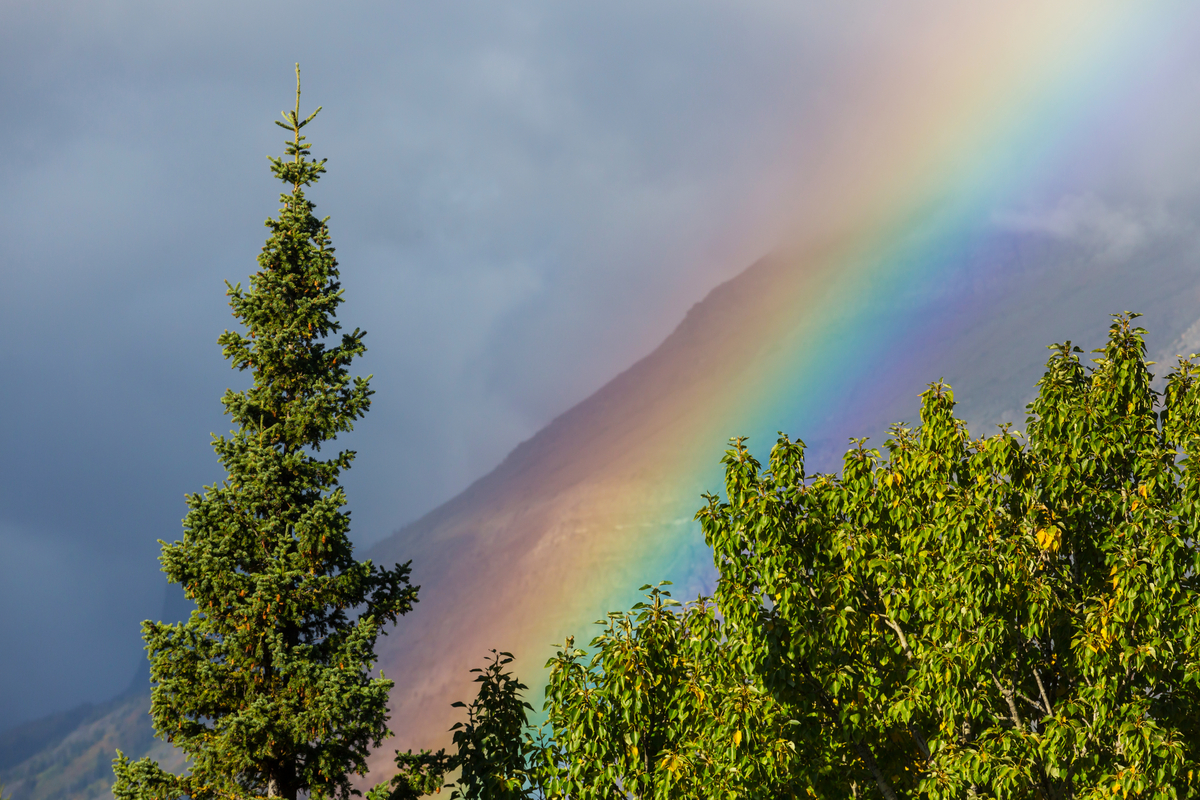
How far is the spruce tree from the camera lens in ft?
43.5

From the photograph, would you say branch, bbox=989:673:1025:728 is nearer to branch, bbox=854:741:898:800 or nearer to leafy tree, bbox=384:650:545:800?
branch, bbox=854:741:898:800

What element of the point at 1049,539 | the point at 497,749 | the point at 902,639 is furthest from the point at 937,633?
the point at 497,749

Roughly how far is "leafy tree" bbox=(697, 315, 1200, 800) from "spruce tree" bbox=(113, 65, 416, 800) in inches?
250

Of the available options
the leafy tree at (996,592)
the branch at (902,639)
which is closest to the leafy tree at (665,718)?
the leafy tree at (996,592)

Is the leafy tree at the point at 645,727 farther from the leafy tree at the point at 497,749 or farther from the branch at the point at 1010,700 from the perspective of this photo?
the branch at the point at 1010,700

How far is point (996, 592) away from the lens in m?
10.3

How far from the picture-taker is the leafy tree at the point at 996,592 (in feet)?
32.6

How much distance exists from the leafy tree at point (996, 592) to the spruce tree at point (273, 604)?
20.8 ft

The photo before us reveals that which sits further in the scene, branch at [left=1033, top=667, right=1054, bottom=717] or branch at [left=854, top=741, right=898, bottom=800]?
branch at [left=854, top=741, right=898, bottom=800]

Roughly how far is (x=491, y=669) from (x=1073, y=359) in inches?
384

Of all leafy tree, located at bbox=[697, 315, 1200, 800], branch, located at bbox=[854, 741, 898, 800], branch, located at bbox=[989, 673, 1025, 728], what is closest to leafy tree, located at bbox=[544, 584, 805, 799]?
leafy tree, located at bbox=[697, 315, 1200, 800]

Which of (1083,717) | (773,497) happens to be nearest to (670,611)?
(773,497)

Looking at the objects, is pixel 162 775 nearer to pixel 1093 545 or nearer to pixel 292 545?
pixel 292 545

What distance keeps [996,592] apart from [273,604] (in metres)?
10.6
